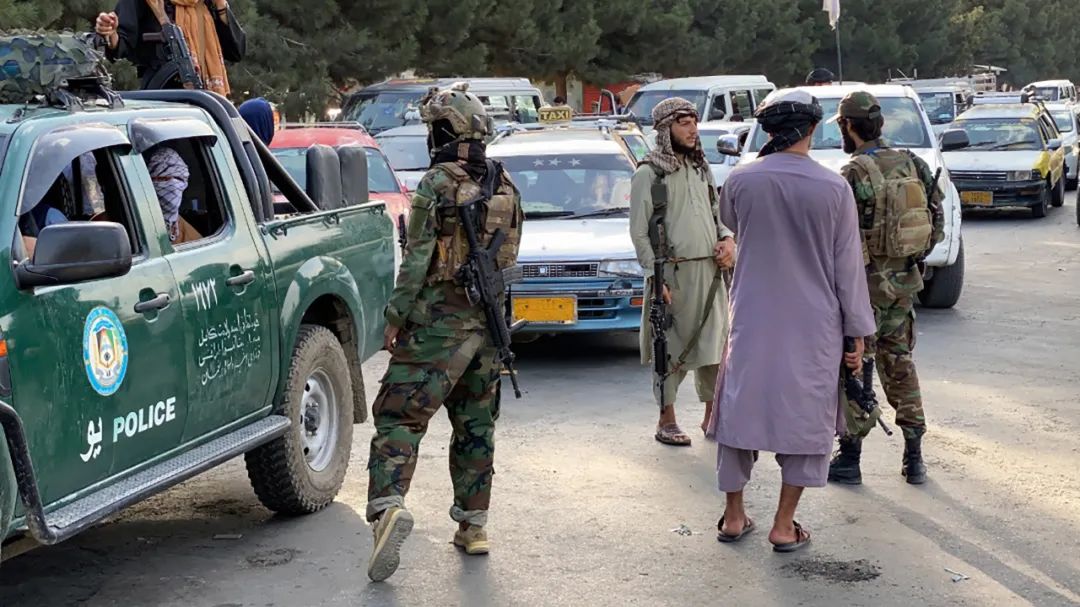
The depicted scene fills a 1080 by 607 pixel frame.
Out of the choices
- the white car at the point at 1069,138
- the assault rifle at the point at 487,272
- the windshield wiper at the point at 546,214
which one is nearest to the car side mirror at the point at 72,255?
the assault rifle at the point at 487,272

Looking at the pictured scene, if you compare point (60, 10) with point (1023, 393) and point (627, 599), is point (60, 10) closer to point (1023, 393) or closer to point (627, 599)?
point (1023, 393)

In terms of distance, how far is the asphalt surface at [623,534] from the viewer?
5.55 m

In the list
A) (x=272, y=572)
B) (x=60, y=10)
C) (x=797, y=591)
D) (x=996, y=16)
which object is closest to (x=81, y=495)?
(x=272, y=572)

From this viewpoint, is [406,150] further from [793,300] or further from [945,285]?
[793,300]

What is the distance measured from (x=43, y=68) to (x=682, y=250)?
3.58m

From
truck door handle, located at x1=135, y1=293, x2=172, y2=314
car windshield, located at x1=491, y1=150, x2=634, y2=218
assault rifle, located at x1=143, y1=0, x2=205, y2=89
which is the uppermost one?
assault rifle, located at x1=143, y1=0, x2=205, y2=89

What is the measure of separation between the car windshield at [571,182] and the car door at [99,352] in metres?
6.00

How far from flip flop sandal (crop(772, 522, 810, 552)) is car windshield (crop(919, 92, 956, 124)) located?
81.2ft

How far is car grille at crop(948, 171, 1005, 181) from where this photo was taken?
21.5 m

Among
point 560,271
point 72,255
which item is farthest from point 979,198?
point 72,255

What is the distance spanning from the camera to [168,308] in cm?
531

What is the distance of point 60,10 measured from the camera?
17750 mm

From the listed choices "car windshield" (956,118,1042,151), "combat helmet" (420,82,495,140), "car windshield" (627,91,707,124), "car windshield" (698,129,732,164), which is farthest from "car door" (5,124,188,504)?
"car windshield" (627,91,707,124)

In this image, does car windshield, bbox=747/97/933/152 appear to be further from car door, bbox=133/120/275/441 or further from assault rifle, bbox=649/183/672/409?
car door, bbox=133/120/275/441
